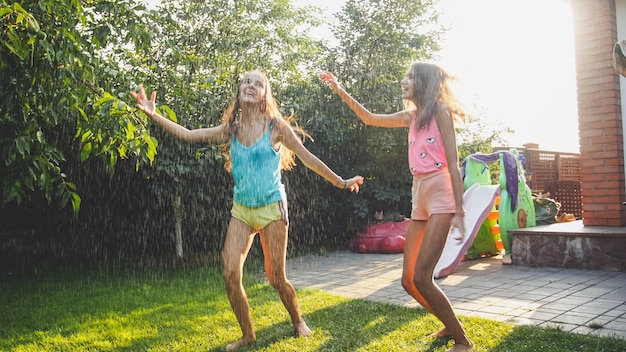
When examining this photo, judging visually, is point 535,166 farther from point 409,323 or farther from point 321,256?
point 409,323

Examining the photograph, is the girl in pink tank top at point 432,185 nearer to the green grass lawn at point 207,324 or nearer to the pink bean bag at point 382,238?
the green grass lawn at point 207,324

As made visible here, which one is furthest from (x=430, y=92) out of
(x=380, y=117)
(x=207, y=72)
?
(x=207, y=72)

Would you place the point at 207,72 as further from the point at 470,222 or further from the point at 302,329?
the point at 302,329

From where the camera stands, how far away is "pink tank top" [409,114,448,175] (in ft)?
11.1

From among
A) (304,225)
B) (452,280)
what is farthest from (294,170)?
(452,280)

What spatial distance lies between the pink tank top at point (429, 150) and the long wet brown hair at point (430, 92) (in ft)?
0.16

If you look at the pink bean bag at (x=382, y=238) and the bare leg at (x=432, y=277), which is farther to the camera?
the pink bean bag at (x=382, y=238)

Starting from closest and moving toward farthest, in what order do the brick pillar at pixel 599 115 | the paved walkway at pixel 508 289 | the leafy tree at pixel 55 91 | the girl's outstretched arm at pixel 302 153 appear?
the leafy tree at pixel 55 91 < the girl's outstretched arm at pixel 302 153 < the paved walkway at pixel 508 289 < the brick pillar at pixel 599 115

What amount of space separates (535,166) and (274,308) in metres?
9.74

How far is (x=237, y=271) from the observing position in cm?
A: 354

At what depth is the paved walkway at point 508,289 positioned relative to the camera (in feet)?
13.8

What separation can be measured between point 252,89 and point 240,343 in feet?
5.58

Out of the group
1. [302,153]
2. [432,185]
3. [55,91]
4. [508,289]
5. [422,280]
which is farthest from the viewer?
[508,289]

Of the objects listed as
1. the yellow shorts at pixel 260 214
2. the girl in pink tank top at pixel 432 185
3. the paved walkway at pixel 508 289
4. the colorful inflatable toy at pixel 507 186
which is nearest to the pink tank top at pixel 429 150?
the girl in pink tank top at pixel 432 185
